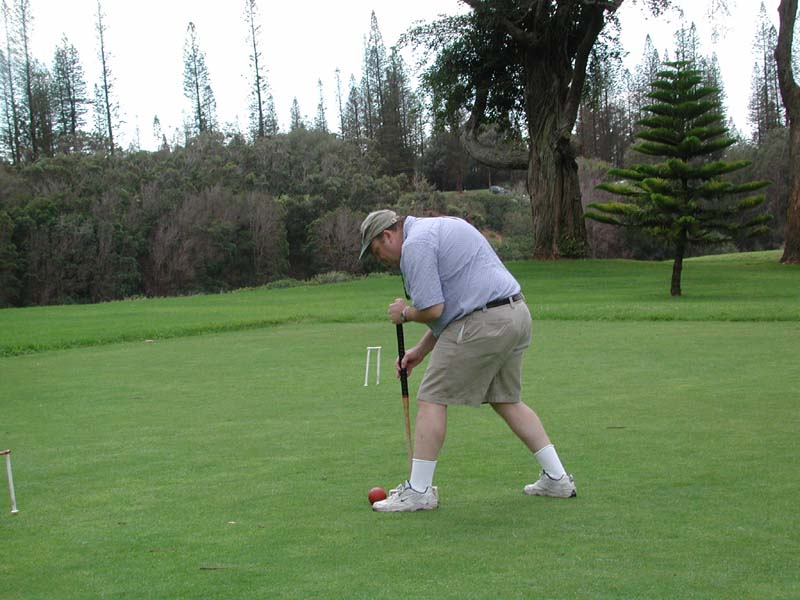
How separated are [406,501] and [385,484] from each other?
0.65 meters

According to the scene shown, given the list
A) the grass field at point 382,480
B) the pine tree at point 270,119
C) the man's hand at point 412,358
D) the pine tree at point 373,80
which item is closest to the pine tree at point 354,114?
the pine tree at point 373,80

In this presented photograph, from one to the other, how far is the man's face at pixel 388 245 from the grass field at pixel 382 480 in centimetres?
148

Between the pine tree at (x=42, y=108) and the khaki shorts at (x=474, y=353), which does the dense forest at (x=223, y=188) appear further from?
the khaki shorts at (x=474, y=353)

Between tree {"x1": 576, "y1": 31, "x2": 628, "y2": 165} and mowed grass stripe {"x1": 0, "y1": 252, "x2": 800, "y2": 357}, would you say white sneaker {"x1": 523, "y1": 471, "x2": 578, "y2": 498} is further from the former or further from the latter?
tree {"x1": 576, "y1": 31, "x2": 628, "y2": 165}

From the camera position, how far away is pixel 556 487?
568cm

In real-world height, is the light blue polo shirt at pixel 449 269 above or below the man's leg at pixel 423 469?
above

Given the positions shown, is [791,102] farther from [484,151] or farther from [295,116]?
[295,116]

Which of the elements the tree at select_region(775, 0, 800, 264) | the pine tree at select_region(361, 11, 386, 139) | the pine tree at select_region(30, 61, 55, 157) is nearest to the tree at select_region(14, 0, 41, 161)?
the pine tree at select_region(30, 61, 55, 157)

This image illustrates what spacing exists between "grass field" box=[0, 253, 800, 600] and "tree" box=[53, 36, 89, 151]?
216 feet

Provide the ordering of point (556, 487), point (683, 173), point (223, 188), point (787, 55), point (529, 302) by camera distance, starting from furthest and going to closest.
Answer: point (223, 188) < point (787, 55) < point (529, 302) < point (683, 173) < point (556, 487)

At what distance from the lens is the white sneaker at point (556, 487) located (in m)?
5.67

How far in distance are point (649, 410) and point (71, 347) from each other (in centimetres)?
1310

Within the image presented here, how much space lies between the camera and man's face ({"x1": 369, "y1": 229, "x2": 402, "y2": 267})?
18.9 ft

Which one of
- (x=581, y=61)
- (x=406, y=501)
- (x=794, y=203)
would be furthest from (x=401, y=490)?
(x=794, y=203)
